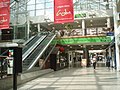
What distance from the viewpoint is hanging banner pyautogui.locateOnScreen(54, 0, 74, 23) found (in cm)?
1292

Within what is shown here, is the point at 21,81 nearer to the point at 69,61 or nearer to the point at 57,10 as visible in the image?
the point at 57,10

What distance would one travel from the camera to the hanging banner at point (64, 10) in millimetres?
12922

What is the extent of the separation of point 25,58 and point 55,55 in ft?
22.8

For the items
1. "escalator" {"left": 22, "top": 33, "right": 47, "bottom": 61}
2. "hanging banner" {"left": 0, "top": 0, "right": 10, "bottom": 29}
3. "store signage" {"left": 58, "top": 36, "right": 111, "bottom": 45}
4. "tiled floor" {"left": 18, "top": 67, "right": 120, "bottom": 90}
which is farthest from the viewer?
"store signage" {"left": 58, "top": 36, "right": 111, "bottom": 45}

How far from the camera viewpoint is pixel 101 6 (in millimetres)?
36938

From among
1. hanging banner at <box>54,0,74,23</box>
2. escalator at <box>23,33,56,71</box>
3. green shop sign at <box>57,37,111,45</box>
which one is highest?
hanging banner at <box>54,0,74,23</box>

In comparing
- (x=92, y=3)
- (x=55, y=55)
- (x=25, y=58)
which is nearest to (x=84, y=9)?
(x=92, y=3)

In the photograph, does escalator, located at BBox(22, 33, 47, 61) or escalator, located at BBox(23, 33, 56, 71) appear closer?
escalator, located at BBox(23, 33, 56, 71)

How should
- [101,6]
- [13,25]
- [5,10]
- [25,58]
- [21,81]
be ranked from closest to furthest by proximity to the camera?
[21,81], [5,10], [25,58], [13,25], [101,6]

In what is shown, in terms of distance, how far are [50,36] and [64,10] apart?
1263 cm

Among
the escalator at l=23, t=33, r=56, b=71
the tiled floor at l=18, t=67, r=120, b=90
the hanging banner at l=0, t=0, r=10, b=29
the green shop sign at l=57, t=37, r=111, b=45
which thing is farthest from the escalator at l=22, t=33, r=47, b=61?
the green shop sign at l=57, t=37, r=111, b=45

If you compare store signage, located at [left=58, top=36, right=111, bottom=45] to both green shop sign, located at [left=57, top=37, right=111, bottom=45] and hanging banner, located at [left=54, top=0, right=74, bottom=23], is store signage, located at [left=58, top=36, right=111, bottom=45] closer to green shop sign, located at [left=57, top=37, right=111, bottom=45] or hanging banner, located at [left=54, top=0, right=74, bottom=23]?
green shop sign, located at [left=57, top=37, right=111, bottom=45]

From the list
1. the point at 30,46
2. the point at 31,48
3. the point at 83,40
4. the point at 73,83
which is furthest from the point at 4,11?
the point at 83,40

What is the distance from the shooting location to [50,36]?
25453 millimetres
